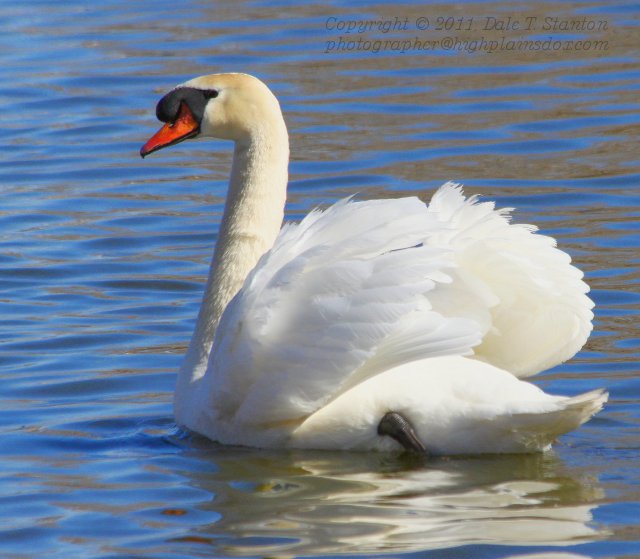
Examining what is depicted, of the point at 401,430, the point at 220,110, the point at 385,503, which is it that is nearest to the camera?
the point at 385,503

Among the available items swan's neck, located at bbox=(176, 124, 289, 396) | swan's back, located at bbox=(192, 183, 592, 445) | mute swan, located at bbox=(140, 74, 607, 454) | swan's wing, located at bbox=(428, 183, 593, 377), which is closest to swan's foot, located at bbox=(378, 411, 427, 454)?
mute swan, located at bbox=(140, 74, 607, 454)

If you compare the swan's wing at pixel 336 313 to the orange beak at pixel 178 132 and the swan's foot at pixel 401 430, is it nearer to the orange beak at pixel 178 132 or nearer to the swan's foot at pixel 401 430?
the swan's foot at pixel 401 430

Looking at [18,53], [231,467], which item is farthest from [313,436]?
[18,53]

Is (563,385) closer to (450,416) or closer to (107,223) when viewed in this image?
(450,416)

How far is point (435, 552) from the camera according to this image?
520 cm

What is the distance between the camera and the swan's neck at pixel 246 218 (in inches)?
272

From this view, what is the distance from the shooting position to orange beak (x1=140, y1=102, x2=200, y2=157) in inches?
279

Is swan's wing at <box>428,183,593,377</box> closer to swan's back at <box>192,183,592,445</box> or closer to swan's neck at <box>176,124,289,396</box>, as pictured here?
swan's back at <box>192,183,592,445</box>

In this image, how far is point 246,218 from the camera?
6.98m

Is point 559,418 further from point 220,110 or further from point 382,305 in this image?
point 220,110

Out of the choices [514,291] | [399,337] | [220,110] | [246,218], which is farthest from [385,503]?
[220,110]

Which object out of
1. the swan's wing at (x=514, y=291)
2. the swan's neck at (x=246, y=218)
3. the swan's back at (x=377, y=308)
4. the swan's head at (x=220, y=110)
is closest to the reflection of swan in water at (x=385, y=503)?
the swan's back at (x=377, y=308)

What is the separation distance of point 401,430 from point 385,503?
0.40 m

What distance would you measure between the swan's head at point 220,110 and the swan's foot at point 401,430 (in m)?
1.45
